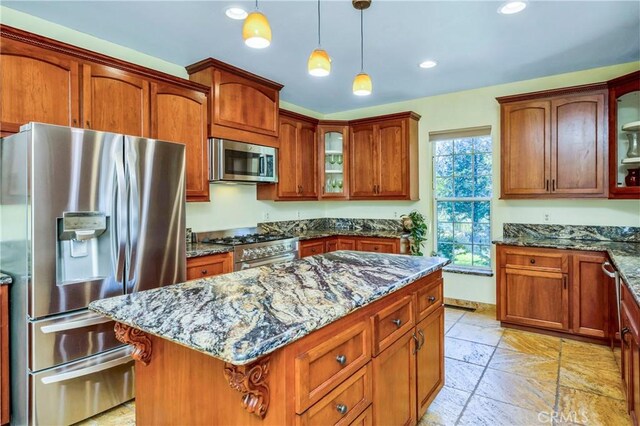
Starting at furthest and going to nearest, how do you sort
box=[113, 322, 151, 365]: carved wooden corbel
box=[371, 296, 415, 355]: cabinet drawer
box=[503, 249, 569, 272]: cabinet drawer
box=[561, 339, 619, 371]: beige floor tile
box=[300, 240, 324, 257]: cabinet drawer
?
box=[300, 240, 324, 257]: cabinet drawer < box=[503, 249, 569, 272]: cabinet drawer < box=[561, 339, 619, 371]: beige floor tile < box=[371, 296, 415, 355]: cabinet drawer < box=[113, 322, 151, 365]: carved wooden corbel

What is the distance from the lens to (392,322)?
1.69 meters

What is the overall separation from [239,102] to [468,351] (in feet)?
10.6

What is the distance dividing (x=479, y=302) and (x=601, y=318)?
133 cm

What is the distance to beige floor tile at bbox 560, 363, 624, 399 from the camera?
2.48 metres

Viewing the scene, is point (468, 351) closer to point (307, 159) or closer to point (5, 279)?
point (307, 159)

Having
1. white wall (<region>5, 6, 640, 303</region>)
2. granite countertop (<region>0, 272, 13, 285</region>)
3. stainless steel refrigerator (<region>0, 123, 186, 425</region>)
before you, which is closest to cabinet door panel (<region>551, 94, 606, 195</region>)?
white wall (<region>5, 6, 640, 303</region>)

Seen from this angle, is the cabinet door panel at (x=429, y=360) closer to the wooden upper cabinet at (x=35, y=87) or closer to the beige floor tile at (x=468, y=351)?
the beige floor tile at (x=468, y=351)

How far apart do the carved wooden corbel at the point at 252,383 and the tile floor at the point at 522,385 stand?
1526mm

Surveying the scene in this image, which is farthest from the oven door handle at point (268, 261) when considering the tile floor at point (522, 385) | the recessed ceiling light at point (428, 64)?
the recessed ceiling light at point (428, 64)

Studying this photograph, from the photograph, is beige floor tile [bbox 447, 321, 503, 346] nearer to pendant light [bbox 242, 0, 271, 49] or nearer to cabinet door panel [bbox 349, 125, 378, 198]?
cabinet door panel [bbox 349, 125, 378, 198]

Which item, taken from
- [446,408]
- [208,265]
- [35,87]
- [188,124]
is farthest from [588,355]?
[35,87]

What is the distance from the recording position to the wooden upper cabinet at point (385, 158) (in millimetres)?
4562

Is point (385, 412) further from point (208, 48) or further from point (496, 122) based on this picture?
point (496, 122)

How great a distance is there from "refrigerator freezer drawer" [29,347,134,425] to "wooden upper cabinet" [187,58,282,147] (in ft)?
6.76
